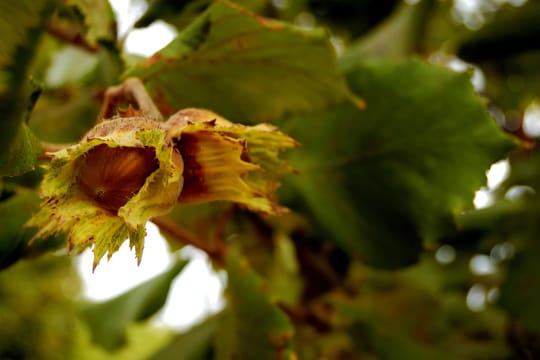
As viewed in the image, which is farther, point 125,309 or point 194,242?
point 125,309

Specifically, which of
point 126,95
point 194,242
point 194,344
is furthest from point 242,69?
point 194,344

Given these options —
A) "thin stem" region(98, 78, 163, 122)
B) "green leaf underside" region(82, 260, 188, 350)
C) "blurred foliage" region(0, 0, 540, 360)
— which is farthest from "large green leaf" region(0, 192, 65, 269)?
"green leaf underside" region(82, 260, 188, 350)

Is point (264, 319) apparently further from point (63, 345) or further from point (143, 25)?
point (63, 345)

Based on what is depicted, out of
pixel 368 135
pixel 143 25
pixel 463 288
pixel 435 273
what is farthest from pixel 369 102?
pixel 463 288

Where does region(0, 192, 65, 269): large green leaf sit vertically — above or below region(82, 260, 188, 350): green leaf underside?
above

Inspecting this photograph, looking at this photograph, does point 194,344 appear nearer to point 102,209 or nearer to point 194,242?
point 194,242

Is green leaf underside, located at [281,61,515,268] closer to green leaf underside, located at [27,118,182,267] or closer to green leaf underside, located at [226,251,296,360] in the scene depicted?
green leaf underside, located at [226,251,296,360]
